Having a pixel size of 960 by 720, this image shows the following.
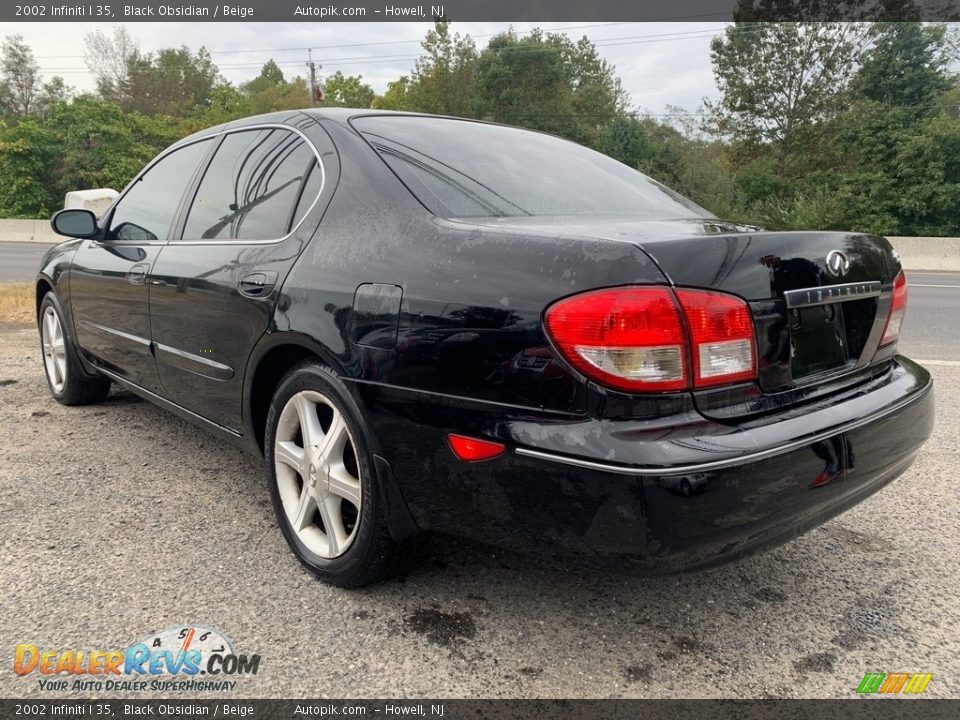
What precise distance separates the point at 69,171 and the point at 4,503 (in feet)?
115

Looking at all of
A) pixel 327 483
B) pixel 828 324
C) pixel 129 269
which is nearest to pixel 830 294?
pixel 828 324

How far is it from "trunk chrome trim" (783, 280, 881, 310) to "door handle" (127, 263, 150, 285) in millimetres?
2636

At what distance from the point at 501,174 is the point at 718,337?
3.42ft

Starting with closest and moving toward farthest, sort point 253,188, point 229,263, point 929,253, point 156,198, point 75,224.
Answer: point 229,263 → point 253,188 → point 156,198 → point 75,224 → point 929,253

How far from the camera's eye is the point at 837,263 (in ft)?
6.05

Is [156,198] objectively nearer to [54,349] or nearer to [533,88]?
[54,349]

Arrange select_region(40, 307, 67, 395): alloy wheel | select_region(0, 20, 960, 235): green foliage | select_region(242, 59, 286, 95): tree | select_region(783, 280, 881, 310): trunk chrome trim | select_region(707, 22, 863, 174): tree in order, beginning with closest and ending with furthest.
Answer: select_region(783, 280, 881, 310): trunk chrome trim, select_region(40, 307, 67, 395): alloy wheel, select_region(0, 20, 960, 235): green foliage, select_region(707, 22, 863, 174): tree, select_region(242, 59, 286, 95): tree

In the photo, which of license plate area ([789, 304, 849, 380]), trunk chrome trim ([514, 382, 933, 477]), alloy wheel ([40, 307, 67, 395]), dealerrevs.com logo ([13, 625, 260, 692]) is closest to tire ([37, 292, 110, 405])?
alloy wheel ([40, 307, 67, 395])

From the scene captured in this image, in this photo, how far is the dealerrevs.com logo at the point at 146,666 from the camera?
1729 mm

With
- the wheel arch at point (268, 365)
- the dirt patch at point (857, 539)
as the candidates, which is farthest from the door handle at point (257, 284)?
the dirt patch at point (857, 539)

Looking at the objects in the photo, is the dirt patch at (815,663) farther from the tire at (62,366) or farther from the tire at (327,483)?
the tire at (62,366)

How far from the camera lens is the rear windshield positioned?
6.82 ft

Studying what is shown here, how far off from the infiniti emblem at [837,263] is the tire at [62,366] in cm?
380

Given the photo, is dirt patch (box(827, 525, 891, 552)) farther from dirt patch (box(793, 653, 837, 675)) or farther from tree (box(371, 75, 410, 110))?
tree (box(371, 75, 410, 110))
